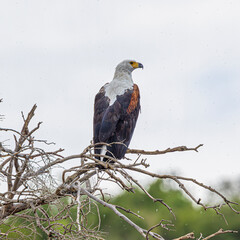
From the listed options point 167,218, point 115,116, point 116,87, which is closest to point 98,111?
point 115,116

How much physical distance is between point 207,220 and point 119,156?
26.9 meters

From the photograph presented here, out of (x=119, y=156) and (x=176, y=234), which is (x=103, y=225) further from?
(x=119, y=156)

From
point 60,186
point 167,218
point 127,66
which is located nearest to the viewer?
point 60,186

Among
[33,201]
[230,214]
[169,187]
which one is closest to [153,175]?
[33,201]

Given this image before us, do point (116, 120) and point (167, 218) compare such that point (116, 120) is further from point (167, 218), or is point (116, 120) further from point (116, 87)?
point (167, 218)

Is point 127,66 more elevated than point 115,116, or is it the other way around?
point 127,66

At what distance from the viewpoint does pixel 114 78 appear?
24.8 feet

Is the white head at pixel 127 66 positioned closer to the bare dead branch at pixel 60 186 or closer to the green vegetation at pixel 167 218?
the bare dead branch at pixel 60 186

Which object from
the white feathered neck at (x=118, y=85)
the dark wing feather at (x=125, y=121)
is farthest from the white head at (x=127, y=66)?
the dark wing feather at (x=125, y=121)

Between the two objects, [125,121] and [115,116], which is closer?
[115,116]

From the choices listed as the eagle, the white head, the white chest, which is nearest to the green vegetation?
the white head

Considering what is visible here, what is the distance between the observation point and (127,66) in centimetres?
767

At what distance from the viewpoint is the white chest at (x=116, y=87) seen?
22.0ft

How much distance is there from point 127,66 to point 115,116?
144cm
